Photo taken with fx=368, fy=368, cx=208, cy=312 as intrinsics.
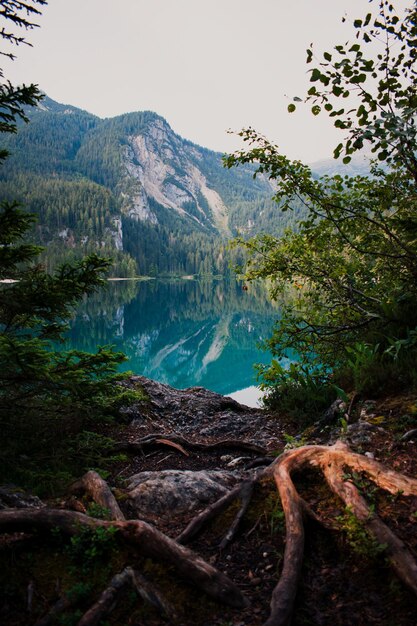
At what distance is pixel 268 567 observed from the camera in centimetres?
321

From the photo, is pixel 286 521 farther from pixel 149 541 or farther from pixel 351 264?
pixel 351 264

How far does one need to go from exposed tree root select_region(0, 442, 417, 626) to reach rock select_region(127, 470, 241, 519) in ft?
1.52

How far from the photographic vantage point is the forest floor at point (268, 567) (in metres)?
2.65

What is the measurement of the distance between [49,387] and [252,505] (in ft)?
9.80

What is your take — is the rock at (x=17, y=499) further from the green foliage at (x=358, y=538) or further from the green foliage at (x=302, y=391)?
the green foliage at (x=302, y=391)

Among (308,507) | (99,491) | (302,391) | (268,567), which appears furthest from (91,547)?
(302,391)

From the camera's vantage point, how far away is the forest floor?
265 centimetres

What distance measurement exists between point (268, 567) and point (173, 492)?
1853 millimetres

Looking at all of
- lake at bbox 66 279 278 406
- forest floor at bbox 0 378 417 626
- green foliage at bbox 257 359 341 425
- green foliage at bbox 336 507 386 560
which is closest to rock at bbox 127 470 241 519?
forest floor at bbox 0 378 417 626

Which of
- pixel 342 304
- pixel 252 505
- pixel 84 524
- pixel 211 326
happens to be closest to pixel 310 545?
pixel 252 505

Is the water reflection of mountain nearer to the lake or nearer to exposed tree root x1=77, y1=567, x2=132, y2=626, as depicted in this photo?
the lake

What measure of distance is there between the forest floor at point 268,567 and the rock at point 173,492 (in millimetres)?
130

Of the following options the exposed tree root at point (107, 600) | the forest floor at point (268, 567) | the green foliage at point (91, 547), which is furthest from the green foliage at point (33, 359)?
the exposed tree root at point (107, 600)

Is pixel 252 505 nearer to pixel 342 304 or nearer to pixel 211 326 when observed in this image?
pixel 342 304
